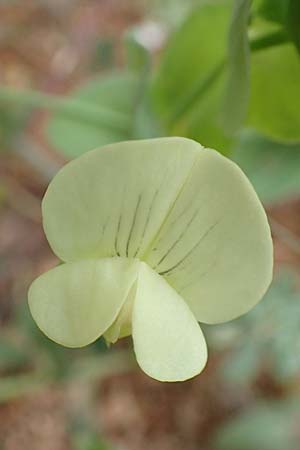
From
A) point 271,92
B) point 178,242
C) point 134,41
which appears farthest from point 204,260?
point 134,41

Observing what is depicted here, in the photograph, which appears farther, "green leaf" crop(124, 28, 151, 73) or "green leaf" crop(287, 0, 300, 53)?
"green leaf" crop(124, 28, 151, 73)

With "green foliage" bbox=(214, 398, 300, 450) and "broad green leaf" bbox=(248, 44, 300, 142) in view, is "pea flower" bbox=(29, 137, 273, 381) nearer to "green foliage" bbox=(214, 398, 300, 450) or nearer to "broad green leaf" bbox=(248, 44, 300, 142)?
"broad green leaf" bbox=(248, 44, 300, 142)

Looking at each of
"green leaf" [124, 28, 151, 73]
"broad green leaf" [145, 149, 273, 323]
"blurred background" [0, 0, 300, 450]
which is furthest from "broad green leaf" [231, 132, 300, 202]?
"broad green leaf" [145, 149, 273, 323]

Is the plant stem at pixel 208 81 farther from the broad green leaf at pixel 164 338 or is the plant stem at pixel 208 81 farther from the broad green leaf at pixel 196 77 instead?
the broad green leaf at pixel 164 338

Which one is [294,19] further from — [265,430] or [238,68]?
[265,430]

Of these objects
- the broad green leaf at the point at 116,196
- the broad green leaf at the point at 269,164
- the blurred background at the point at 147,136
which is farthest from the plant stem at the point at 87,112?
the broad green leaf at the point at 116,196
